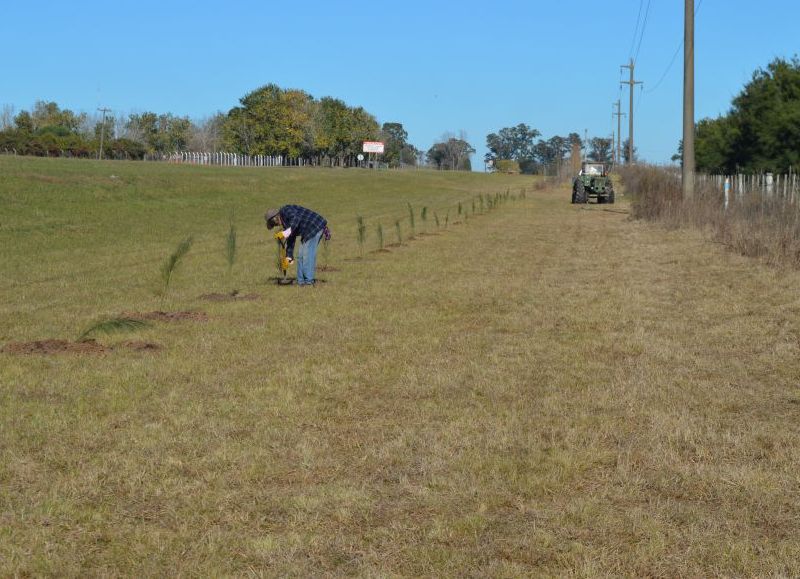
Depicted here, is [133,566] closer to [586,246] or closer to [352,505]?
[352,505]

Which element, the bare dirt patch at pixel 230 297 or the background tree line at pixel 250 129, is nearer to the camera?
the bare dirt patch at pixel 230 297

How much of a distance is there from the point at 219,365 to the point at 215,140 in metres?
133

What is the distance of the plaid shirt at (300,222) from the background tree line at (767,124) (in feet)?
110

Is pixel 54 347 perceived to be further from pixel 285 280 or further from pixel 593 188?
pixel 593 188

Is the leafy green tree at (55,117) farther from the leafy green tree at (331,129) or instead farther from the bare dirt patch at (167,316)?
the bare dirt patch at (167,316)

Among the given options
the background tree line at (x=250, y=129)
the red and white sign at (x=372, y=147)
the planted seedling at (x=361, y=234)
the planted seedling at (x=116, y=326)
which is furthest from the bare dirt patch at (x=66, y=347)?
the red and white sign at (x=372, y=147)

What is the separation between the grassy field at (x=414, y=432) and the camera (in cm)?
478

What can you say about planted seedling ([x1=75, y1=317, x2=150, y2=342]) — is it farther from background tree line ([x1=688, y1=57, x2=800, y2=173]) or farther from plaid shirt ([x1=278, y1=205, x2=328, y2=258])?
background tree line ([x1=688, y1=57, x2=800, y2=173])

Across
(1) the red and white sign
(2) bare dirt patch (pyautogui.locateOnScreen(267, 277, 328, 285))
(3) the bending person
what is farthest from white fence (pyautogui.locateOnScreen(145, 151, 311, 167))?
(3) the bending person

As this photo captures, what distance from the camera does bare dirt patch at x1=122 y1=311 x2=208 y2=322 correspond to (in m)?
12.0

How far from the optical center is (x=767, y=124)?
4644 cm

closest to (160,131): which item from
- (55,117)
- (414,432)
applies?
(55,117)

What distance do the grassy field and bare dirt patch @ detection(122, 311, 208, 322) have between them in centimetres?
31

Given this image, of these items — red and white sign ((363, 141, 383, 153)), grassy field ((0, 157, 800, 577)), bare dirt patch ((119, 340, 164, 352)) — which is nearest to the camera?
grassy field ((0, 157, 800, 577))
